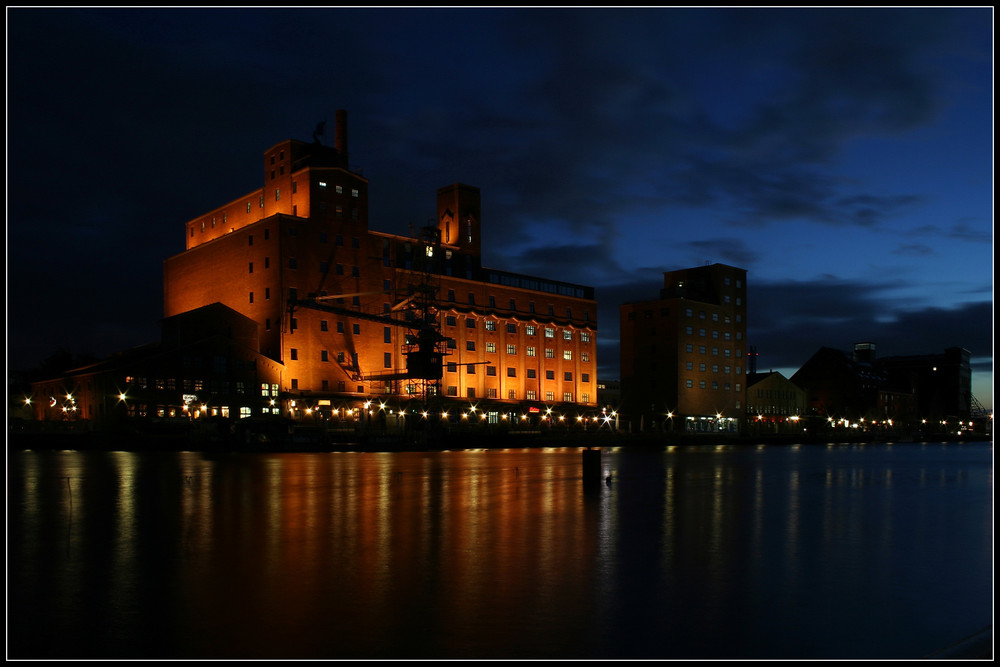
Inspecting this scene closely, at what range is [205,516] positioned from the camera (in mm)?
18250

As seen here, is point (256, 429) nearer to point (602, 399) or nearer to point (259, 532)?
point (259, 532)

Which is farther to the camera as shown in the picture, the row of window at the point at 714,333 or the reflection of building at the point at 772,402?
the reflection of building at the point at 772,402

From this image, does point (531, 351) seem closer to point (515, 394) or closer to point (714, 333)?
point (515, 394)

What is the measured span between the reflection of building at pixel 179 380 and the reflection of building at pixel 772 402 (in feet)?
237

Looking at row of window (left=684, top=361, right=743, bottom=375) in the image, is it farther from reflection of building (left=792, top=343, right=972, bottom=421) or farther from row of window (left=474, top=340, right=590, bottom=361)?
reflection of building (left=792, top=343, right=972, bottom=421)

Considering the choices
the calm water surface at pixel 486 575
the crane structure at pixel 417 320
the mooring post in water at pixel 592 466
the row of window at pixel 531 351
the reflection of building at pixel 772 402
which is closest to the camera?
the calm water surface at pixel 486 575

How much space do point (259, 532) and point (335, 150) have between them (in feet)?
261

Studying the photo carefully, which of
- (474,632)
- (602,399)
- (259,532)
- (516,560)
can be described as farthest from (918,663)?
(602,399)

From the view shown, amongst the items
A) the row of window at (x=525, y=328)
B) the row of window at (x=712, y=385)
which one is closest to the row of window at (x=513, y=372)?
the row of window at (x=525, y=328)

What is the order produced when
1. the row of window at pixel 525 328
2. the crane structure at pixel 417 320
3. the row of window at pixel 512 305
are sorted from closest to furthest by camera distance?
the crane structure at pixel 417 320, the row of window at pixel 525 328, the row of window at pixel 512 305

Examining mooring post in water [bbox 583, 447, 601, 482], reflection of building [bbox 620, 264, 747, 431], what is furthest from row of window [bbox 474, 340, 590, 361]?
mooring post in water [bbox 583, 447, 601, 482]

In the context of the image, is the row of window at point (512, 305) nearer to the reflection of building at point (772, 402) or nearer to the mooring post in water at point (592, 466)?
the reflection of building at point (772, 402)

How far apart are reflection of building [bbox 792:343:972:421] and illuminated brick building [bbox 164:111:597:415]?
199ft

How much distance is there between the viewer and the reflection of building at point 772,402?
12250cm
